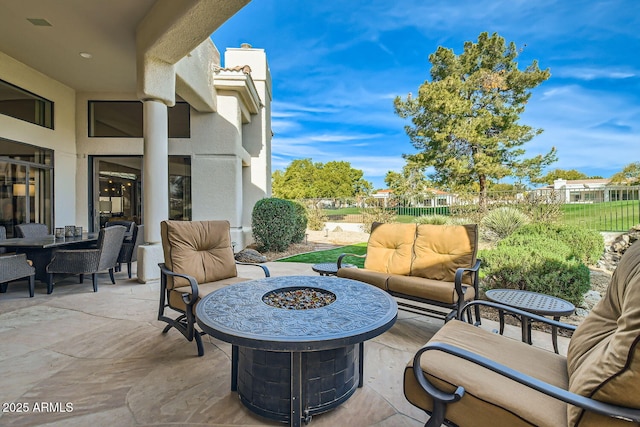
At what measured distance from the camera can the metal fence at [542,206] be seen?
9.23m

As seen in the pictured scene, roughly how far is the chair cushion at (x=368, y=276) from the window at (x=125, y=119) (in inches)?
232

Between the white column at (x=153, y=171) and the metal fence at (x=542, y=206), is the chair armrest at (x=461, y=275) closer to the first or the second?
the white column at (x=153, y=171)

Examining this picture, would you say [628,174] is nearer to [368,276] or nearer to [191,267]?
[368,276]

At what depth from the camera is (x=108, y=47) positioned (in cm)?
557

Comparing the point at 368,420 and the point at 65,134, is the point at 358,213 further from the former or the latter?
the point at 368,420

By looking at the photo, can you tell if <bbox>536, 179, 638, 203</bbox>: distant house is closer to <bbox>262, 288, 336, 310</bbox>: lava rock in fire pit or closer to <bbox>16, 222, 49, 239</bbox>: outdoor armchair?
<bbox>262, 288, 336, 310</bbox>: lava rock in fire pit

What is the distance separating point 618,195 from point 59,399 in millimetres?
15638

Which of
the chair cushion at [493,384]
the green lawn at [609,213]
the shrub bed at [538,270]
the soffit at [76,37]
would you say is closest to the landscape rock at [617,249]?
the green lawn at [609,213]

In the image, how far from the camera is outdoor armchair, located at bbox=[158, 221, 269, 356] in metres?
2.74

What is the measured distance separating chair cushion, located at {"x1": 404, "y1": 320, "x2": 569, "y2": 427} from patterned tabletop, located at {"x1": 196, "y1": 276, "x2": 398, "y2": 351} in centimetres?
34

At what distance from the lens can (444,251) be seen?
361 centimetres

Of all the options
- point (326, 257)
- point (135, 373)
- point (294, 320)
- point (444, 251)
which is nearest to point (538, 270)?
point (444, 251)

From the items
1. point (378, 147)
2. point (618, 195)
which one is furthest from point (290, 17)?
point (378, 147)

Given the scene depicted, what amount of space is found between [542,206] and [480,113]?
29.6 ft
